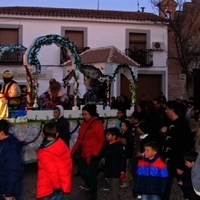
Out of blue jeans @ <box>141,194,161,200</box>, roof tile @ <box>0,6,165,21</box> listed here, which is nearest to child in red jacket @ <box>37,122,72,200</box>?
blue jeans @ <box>141,194,161,200</box>

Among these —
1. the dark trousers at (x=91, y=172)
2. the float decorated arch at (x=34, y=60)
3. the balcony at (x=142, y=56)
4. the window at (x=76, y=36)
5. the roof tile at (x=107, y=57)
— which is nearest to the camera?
the dark trousers at (x=91, y=172)

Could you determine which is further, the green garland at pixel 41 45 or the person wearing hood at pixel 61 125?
the green garland at pixel 41 45

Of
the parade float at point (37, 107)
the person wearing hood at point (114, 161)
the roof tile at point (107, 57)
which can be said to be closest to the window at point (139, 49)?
the roof tile at point (107, 57)

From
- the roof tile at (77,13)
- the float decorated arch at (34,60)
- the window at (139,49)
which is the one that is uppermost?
the roof tile at (77,13)

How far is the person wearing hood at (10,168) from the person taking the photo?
5453 mm

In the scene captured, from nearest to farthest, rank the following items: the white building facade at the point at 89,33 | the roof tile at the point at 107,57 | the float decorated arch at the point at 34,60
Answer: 1. the float decorated arch at the point at 34,60
2. the roof tile at the point at 107,57
3. the white building facade at the point at 89,33

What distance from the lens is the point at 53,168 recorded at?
19.2ft

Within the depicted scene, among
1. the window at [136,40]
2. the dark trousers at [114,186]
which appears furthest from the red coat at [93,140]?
the window at [136,40]

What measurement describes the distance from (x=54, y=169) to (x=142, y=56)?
849 inches

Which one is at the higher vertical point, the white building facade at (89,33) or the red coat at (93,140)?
the white building facade at (89,33)

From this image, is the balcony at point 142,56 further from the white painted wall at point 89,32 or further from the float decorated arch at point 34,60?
the float decorated arch at point 34,60

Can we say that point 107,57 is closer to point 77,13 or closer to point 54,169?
point 54,169

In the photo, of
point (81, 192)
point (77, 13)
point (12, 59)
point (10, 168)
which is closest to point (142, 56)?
point (77, 13)

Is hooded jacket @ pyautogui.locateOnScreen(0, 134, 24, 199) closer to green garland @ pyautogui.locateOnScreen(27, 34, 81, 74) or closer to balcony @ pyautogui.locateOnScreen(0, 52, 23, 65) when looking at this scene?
green garland @ pyautogui.locateOnScreen(27, 34, 81, 74)
